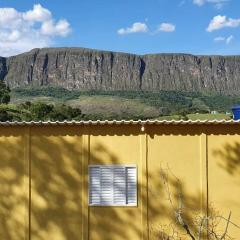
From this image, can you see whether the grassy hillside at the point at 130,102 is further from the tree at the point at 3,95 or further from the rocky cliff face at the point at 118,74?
the tree at the point at 3,95

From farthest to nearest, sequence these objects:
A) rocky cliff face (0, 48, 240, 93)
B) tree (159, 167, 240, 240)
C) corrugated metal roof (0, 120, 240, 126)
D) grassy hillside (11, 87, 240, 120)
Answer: rocky cliff face (0, 48, 240, 93)
grassy hillside (11, 87, 240, 120)
tree (159, 167, 240, 240)
corrugated metal roof (0, 120, 240, 126)

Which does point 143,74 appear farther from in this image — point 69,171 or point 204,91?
point 69,171

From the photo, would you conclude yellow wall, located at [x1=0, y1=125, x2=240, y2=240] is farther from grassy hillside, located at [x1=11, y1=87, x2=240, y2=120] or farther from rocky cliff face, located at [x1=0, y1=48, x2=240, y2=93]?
rocky cliff face, located at [x1=0, y1=48, x2=240, y2=93]

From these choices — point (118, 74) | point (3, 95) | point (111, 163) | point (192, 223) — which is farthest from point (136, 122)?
point (118, 74)

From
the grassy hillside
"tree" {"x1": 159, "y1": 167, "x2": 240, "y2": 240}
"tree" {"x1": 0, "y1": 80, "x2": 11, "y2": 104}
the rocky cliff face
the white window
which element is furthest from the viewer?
the rocky cliff face

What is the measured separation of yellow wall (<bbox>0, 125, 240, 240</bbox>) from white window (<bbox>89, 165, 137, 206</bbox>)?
123 millimetres

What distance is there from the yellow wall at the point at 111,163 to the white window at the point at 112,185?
0.12m

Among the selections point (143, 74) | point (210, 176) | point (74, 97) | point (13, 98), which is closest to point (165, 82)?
point (143, 74)

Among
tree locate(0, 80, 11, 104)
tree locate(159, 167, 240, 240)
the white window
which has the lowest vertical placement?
tree locate(159, 167, 240, 240)

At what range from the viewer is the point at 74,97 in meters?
149

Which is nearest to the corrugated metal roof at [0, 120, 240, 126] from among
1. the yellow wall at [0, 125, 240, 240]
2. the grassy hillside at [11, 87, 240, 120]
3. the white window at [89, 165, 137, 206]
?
the yellow wall at [0, 125, 240, 240]

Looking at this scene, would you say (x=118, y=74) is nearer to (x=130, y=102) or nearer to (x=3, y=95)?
(x=130, y=102)

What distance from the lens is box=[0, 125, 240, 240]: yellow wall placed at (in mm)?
11383

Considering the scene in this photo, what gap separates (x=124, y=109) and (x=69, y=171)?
10458cm
